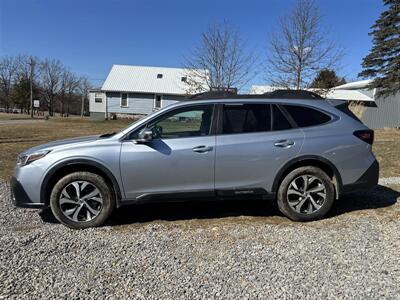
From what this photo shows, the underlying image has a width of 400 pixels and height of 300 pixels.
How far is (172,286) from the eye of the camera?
10.2ft

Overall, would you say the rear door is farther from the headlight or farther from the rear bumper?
the headlight

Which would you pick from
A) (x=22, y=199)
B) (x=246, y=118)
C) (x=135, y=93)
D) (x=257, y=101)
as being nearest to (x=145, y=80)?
(x=135, y=93)

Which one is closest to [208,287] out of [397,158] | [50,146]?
[50,146]

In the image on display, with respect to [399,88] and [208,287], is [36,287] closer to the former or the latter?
[208,287]

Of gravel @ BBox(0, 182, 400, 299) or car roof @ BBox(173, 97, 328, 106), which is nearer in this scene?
gravel @ BBox(0, 182, 400, 299)

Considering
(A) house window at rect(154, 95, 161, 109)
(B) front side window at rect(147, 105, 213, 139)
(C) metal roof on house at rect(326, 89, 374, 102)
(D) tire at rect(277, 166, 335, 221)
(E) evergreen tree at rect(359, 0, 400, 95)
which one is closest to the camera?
(B) front side window at rect(147, 105, 213, 139)

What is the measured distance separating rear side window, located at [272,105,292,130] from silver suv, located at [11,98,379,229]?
1 centimetres

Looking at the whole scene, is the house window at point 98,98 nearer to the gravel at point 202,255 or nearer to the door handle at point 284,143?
the gravel at point 202,255

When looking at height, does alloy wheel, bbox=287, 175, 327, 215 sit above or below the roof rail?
below

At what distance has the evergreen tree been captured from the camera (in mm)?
28444

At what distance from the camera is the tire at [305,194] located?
480 cm

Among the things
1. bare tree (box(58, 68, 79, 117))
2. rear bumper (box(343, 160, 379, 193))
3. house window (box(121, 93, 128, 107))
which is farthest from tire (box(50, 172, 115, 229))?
bare tree (box(58, 68, 79, 117))

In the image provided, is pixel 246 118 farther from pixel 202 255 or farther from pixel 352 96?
pixel 352 96

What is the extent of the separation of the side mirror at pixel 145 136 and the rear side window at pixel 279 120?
1718 millimetres
